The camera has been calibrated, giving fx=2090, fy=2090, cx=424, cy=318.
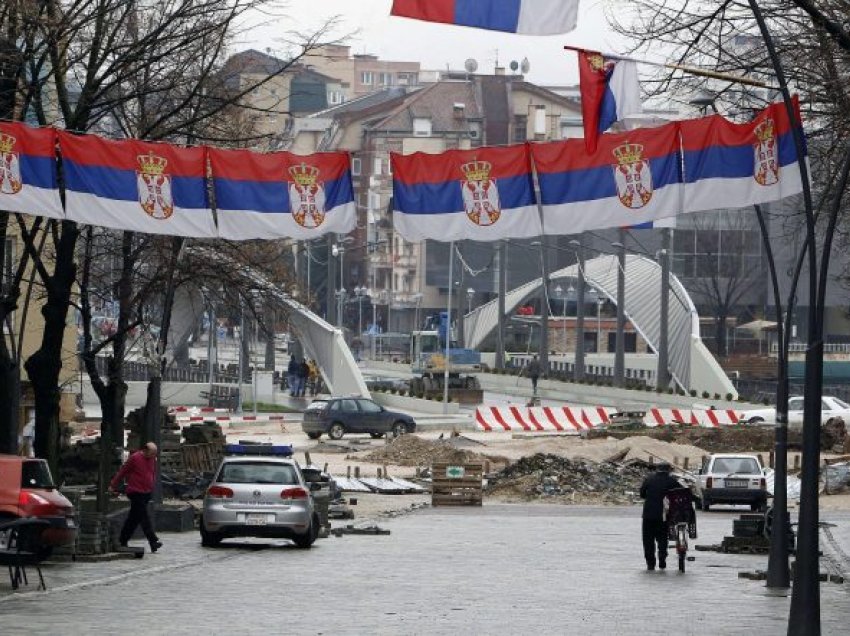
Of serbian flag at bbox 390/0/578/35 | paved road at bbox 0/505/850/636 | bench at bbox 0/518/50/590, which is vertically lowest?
paved road at bbox 0/505/850/636

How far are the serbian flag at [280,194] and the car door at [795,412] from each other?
148ft

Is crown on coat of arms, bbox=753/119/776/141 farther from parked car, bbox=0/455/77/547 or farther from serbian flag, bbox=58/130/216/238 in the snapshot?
parked car, bbox=0/455/77/547

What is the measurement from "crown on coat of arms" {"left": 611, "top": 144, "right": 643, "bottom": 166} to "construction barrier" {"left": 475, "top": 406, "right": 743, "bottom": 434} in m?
50.0

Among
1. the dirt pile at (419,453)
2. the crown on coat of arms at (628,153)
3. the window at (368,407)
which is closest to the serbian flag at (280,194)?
the crown on coat of arms at (628,153)

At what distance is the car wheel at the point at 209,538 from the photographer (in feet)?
103

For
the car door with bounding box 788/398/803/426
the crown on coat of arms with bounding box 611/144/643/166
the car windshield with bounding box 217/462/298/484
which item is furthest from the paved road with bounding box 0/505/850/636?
the car door with bounding box 788/398/803/426

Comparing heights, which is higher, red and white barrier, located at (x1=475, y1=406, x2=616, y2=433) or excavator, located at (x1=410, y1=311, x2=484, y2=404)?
excavator, located at (x1=410, y1=311, x2=484, y2=404)

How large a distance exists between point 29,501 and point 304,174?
5257mm

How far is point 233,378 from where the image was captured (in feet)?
334

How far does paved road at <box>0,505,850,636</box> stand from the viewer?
63.8ft

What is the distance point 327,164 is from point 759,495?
2320 cm

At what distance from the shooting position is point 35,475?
2495 cm

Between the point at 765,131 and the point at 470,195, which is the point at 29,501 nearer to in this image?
the point at 470,195

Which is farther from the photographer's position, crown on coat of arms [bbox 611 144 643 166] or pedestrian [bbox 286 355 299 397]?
pedestrian [bbox 286 355 299 397]
